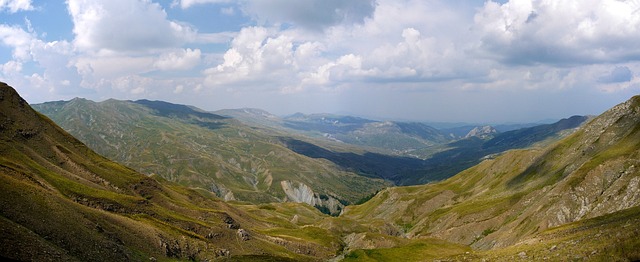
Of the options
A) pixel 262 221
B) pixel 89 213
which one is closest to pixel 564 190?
pixel 262 221

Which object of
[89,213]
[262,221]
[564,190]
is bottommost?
[262,221]

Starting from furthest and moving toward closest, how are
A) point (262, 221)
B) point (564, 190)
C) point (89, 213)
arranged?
point (262, 221) → point (564, 190) → point (89, 213)

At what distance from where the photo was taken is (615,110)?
16875 cm

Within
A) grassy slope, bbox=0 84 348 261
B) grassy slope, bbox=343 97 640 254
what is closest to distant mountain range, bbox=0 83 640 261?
grassy slope, bbox=0 84 348 261

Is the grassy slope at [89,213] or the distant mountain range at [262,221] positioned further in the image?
the grassy slope at [89,213]

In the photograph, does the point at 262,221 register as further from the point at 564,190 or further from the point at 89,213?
the point at 564,190

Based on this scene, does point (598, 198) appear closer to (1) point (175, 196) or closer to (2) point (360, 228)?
(2) point (360, 228)

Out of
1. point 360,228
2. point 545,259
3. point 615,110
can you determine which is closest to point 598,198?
point 615,110

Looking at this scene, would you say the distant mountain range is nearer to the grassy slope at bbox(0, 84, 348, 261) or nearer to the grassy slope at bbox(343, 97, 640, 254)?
the grassy slope at bbox(0, 84, 348, 261)

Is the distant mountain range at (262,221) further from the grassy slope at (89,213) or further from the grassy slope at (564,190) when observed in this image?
the grassy slope at (564,190)

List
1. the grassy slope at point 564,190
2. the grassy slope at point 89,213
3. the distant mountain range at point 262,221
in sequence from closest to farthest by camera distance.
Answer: the distant mountain range at point 262,221 < the grassy slope at point 89,213 < the grassy slope at point 564,190

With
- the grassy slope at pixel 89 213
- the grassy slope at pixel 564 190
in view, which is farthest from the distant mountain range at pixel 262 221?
the grassy slope at pixel 564 190

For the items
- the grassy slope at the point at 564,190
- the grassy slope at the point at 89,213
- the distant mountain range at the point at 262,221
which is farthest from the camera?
the grassy slope at the point at 564,190

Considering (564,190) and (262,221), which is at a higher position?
(564,190)
